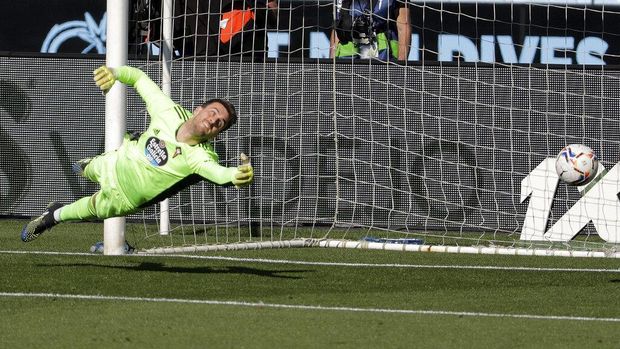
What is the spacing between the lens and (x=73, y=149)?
16266mm

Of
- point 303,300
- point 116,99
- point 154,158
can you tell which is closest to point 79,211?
point 154,158

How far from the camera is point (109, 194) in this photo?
11.1 m

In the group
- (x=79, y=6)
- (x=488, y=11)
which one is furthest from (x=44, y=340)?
(x=79, y=6)

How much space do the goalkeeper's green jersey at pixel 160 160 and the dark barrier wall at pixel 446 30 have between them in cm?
728

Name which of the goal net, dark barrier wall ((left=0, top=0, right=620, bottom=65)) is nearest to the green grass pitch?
the goal net

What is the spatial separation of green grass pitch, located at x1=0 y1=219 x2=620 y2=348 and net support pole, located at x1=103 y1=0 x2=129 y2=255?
13.9 inches

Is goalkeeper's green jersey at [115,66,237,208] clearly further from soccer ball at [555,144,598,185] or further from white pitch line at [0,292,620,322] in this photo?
soccer ball at [555,144,598,185]

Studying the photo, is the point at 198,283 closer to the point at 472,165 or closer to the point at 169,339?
the point at 169,339

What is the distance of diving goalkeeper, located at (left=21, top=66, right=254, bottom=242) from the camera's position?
420 inches

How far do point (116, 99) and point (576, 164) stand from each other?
4.98 m

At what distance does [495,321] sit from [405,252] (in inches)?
195

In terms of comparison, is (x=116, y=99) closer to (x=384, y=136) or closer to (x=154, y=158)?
(x=154, y=158)

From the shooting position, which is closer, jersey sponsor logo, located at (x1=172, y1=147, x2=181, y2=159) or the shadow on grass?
jersey sponsor logo, located at (x1=172, y1=147, x2=181, y2=159)

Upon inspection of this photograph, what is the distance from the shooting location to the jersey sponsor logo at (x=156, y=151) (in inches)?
427
